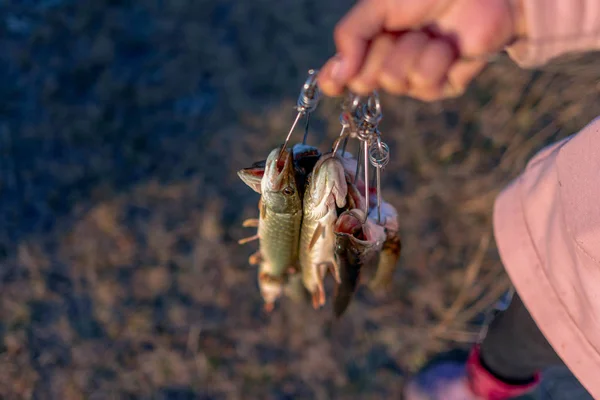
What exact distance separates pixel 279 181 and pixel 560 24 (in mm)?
861

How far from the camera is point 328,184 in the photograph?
39.3 inches

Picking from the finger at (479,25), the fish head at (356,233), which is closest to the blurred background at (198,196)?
the fish head at (356,233)

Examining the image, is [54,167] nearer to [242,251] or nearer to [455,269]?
[242,251]

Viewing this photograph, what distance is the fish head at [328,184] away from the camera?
1.00m

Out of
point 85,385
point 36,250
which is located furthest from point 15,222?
point 85,385

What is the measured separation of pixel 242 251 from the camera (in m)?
2.71

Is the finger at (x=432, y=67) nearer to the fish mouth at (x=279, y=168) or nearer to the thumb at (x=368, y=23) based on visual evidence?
the thumb at (x=368, y=23)

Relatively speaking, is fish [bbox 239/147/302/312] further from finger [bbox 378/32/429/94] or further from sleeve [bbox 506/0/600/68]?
sleeve [bbox 506/0/600/68]

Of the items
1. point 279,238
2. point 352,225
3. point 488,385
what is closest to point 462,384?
Answer: point 488,385

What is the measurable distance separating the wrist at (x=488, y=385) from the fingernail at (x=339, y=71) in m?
1.43

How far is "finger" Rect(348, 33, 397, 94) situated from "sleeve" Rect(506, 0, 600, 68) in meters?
0.38

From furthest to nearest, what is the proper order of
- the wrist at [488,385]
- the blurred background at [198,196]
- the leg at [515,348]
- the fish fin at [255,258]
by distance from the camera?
the blurred background at [198,196] → the wrist at [488,385] → the fish fin at [255,258] → the leg at [515,348]

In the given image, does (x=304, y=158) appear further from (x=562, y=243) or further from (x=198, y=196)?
(x=198, y=196)

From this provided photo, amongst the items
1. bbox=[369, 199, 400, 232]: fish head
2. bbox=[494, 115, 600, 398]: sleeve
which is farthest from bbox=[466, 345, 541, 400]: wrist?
bbox=[369, 199, 400, 232]: fish head
